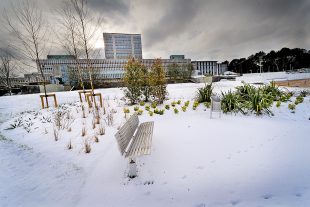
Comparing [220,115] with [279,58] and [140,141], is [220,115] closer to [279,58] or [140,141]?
[140,141]

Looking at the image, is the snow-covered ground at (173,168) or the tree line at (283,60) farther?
the tree line at (283,60)

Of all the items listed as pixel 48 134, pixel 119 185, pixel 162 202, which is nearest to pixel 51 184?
pixel 119 185

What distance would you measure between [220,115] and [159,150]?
3.21 metres

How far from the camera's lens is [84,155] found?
147 inches

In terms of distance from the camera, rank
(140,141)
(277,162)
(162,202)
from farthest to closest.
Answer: (140,141), (277,162), (162,202)

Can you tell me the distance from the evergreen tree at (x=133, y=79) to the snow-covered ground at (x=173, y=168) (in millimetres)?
3612

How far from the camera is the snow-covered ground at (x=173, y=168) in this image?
7.60 ft

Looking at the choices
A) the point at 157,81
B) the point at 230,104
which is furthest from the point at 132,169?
the point at 157,81

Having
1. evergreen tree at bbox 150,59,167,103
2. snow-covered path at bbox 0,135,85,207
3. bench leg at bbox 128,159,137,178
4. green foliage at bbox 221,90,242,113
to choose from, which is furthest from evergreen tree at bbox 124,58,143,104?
bench leg at bbox 128,159,137,178

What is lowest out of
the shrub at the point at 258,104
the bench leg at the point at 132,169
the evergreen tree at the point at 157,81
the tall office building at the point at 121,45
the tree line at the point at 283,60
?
the bench leg at the point at 132,169

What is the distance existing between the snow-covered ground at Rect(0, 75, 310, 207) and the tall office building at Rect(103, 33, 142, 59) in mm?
93087

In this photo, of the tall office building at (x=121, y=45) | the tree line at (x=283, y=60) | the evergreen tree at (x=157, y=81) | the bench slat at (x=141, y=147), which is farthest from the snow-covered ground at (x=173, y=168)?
the tall office building at (x=121, y=45)

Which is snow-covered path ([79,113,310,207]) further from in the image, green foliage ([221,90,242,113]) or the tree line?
the tree line

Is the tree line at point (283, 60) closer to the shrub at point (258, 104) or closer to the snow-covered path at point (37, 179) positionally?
the shrub at point (258, 104)
